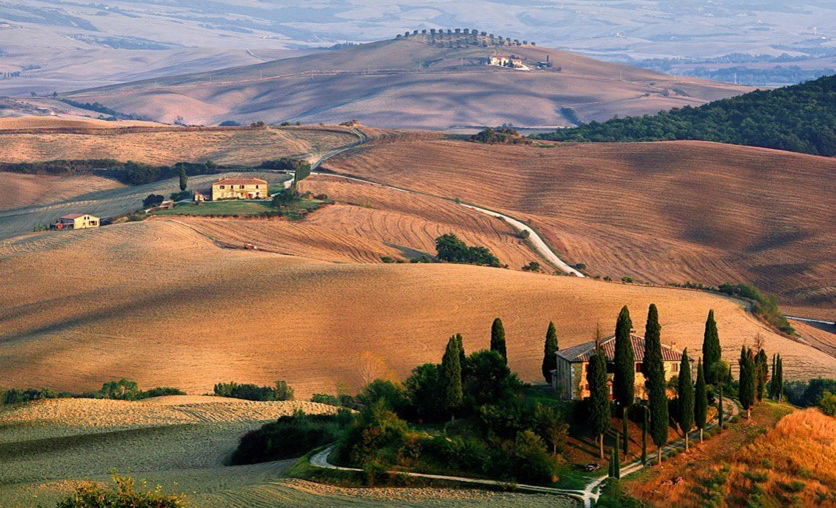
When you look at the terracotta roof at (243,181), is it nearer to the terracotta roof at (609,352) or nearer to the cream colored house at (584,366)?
the terracotta roof at (609,352)

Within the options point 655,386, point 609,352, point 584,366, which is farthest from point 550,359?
point 655,386

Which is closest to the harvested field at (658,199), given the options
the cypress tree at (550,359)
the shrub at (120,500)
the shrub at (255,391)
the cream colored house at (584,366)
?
the shrub at (255,391)

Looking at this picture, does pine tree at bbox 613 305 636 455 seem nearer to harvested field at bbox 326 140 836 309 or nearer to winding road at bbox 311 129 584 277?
winding road at bbox 311 129 584 277

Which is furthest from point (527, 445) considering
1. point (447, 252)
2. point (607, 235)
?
point (607, 235)

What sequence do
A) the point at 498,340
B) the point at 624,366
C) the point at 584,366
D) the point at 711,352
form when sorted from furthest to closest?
1. the point at 498,340
2. the point at 711,352
3. the point at 584,366
4. the point at 624,366

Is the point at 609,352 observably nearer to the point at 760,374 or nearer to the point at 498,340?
the point at 498,340

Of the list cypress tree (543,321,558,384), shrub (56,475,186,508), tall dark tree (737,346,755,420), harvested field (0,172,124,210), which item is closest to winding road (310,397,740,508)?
tall dark tree (737,346,755,420)
